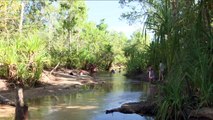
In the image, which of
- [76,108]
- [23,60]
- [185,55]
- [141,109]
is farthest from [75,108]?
[23,60]

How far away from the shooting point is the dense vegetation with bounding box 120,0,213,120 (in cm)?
1029

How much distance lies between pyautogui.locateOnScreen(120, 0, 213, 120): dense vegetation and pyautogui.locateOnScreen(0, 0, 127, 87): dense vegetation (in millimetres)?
11108

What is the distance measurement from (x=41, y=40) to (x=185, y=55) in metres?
12.0

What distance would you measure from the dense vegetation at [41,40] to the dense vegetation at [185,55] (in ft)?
36.4

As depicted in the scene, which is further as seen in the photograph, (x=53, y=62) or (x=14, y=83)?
(x=53, y=62)

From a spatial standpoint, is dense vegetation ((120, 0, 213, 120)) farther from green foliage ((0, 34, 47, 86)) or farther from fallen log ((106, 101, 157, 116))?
green foliage ((0, 34, 47, 86))

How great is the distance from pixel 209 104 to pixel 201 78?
0.80 m

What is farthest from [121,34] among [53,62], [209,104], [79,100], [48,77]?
[209,104]

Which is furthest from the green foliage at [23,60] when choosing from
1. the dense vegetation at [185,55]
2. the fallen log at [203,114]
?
the fallen log at [203,114]

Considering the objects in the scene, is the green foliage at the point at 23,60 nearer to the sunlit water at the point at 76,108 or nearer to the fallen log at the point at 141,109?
the sunlit water at the point at 76,108

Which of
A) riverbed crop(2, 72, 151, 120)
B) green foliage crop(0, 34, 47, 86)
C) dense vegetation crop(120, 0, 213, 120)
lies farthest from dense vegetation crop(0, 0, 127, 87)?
dense vegetation crop(120, 0, 213, 120)

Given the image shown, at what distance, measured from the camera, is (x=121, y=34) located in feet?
370

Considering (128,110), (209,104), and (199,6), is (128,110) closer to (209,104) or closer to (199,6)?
(209,104)

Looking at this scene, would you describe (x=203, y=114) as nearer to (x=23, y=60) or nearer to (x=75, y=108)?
(x=75, y=108)
